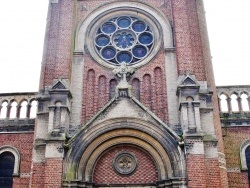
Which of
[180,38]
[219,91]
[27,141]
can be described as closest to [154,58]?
[180,38]

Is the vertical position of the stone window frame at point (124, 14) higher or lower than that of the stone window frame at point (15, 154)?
higher

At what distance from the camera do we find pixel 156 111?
15.4m

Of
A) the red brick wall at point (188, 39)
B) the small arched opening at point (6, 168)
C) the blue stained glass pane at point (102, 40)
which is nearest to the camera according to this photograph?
the red brick wall at point (188, 39)

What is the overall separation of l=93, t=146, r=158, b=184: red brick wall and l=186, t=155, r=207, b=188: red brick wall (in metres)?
1.39

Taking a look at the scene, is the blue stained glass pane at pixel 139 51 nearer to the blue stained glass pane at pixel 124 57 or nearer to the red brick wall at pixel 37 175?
the blue stained glass pane at pixel 124 57

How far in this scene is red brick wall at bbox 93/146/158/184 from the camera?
1404cm

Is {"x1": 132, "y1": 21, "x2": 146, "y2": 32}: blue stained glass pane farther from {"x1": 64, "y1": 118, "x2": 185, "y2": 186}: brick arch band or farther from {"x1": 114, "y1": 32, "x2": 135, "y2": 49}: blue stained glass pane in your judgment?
{"x1": 64, "y1": 118, "x2": 185, "y2": 186}: brick arch band

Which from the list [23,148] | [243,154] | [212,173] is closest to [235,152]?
[243,154]

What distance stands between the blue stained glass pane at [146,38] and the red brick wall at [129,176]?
520 centimetres

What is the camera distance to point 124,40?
56.9 feet

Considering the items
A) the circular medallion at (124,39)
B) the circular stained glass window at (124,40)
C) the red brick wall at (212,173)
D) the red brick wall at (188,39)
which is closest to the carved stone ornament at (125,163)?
the red brick wall at (212,173)

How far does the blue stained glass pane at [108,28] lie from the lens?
57.8 feet

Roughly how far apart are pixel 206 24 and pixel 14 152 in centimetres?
1054

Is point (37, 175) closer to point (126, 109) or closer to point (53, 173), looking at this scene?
point (53, 173)
